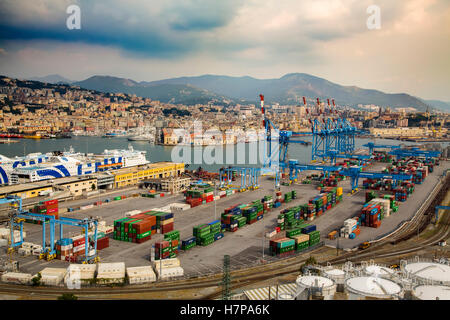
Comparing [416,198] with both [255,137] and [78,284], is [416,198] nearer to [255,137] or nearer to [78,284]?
[78,284]

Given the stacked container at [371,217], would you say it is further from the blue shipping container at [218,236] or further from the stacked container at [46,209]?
the stacked container at [46,209]

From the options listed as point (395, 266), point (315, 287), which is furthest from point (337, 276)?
point (395, 266)

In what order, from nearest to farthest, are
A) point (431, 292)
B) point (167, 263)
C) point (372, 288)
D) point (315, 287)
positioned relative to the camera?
point (431, 292), point (315, 287), point (372, 288), point (167, 263)

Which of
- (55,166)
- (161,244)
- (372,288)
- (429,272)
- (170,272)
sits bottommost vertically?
(170,272)

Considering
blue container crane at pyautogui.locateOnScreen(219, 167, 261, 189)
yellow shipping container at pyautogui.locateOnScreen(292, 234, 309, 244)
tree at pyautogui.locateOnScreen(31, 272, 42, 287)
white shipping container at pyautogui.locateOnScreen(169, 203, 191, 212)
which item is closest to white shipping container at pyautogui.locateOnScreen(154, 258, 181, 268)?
tree at pyautogui.locateOnScreen(31, 272, 42, 287)

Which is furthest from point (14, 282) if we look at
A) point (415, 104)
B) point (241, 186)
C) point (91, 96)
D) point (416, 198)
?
point (415, 104)

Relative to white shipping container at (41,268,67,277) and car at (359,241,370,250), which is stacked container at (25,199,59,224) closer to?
white shipping container at (41,268,67,277)

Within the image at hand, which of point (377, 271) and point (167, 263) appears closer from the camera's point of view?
point (377, 271)

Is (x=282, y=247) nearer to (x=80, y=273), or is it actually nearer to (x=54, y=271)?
(x=80, y=273)

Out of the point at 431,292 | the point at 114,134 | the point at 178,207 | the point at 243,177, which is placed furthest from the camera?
the point at 114,134
